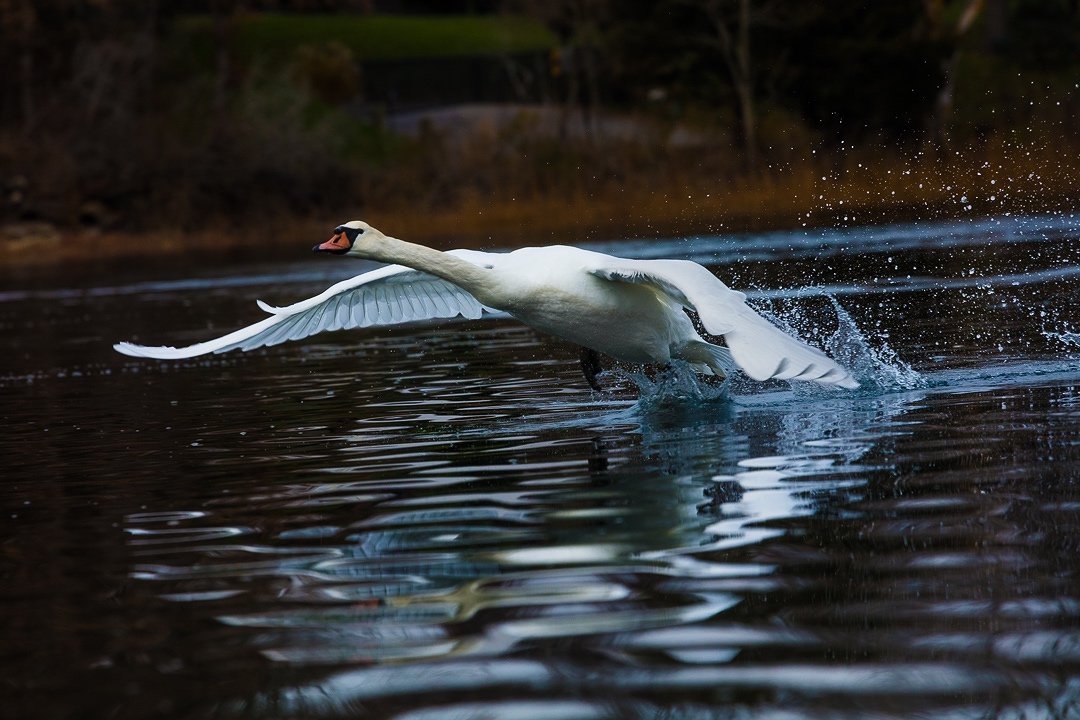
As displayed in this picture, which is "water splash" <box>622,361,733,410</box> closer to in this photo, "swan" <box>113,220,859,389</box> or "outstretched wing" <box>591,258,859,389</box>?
"swan" <box>113,220,859,389</box>

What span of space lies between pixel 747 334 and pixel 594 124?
4061cm

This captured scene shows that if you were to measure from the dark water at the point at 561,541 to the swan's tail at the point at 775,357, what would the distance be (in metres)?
0.39

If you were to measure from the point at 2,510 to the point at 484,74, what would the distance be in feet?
180

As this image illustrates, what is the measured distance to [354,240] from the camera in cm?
917

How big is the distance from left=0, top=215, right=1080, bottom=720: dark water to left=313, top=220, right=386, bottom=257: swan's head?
104 centimetres

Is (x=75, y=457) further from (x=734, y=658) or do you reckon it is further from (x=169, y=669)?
(x=734, y=658)

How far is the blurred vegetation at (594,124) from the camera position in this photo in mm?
32594

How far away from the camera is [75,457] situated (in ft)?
30.2

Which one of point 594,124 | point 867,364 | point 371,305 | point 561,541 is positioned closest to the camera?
point 561,541

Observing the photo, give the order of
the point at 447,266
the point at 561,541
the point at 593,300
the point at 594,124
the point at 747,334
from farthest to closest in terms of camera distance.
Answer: the point at 594,124 → the point at 593,300 → the point at 447,266 → the point at 747,334 → the point at 561,541

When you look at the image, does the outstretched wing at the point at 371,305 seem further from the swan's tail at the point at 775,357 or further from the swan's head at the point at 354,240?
the swan's tail at the point at 775,357

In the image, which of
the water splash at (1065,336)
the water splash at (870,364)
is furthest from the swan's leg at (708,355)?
the water splash at (1065,336)

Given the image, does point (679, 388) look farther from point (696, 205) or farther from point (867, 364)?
point (696, 205)

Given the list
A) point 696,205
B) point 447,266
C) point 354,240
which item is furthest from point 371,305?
point 696,205
